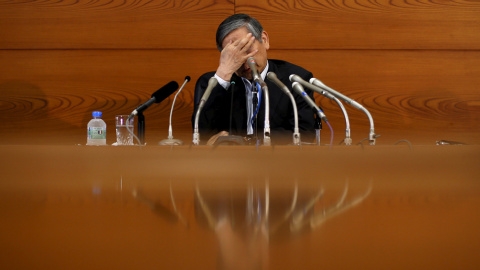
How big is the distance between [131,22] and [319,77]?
1130 millimetres

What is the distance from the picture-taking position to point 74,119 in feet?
8.13

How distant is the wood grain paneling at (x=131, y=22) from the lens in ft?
8.00

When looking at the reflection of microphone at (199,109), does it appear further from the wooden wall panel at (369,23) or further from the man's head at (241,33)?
the wooden wall panel at (369,23)

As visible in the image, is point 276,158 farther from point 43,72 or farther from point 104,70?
point 43,72

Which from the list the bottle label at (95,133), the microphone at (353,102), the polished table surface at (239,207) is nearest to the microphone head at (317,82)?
the microphone at (353,102)

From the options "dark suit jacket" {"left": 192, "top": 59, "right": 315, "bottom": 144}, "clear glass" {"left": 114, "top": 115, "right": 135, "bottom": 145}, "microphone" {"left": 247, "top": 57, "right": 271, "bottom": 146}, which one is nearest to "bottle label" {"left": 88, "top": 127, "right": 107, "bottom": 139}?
"clear glass" {"left": 114, "top": 115, "right": 135, "bottom": 145}

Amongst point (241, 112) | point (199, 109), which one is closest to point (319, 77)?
point (241, 112)

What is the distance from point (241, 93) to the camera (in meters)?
1.94

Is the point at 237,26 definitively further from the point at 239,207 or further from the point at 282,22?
the point at 239,207

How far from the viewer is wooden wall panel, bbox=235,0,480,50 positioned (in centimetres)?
244

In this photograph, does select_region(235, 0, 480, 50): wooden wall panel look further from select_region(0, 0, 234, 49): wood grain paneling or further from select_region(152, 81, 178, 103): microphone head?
select_region(152, 81, 178, 103): microphone head

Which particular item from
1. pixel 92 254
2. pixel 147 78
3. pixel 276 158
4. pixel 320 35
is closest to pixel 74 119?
pixel 147 78

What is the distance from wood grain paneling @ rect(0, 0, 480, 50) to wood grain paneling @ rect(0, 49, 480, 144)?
6 centimetres

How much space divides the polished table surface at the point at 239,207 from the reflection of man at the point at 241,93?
0.89 meters
